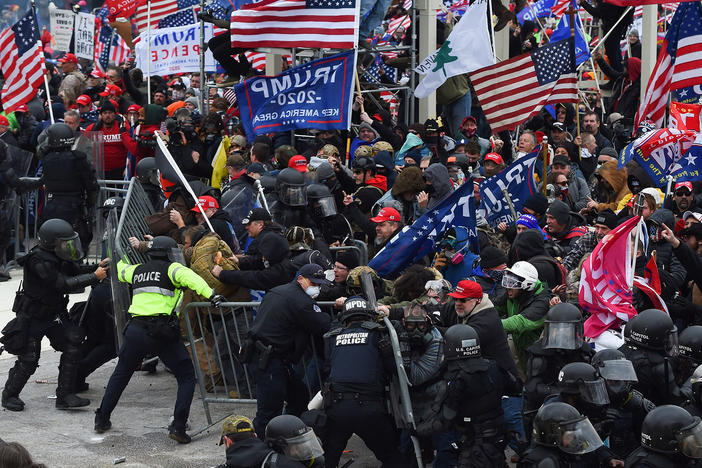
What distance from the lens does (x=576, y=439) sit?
272 inches

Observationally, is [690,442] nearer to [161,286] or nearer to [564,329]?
[564,329]

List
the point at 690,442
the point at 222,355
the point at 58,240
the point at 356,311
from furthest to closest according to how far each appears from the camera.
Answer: the point at 222,355 < the point at 58,240 < the point at 356,311 < the point at 690,442

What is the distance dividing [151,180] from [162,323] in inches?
125

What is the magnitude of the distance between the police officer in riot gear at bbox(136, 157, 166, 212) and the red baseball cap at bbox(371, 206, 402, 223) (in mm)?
2822

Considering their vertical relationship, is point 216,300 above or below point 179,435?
above

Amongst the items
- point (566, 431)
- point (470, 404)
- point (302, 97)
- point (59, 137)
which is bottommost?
point (470, 404)

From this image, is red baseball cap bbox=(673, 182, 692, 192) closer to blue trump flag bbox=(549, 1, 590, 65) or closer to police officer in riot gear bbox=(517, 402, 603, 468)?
blue trump flag bbox=(549, 1, 590, 65)

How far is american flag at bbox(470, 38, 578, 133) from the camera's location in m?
13.2

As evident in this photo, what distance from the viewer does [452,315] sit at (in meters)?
9.26

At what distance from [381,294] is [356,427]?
1.73 metres

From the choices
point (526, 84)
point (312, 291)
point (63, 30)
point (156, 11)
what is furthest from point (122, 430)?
point (63, 30)

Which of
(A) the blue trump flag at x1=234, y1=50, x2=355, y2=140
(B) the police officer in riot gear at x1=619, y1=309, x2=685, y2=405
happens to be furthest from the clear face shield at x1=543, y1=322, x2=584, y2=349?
(A) the blue trump flag at x1=234, y1=50, x2=355, y2=140

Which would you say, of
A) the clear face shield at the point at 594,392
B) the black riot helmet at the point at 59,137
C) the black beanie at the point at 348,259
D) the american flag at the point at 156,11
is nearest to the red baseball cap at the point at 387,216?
the black beanie at the point at 348,259

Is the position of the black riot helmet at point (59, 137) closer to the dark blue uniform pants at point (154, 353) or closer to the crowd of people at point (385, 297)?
the crowd of people at point (385, 297)
